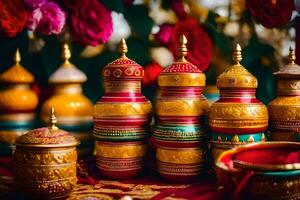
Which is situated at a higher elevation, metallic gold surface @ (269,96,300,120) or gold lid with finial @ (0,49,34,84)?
gold lid with finial @ (0,49,34,84)

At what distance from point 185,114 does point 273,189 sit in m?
0.28

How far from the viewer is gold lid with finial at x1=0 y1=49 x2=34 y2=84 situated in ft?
3.67

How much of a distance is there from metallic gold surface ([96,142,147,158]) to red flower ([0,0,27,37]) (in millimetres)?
368

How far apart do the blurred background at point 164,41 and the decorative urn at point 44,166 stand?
417mm

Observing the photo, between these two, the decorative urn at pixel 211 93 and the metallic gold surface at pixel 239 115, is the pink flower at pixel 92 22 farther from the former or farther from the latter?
the metallic gold surface at pixel 239 115

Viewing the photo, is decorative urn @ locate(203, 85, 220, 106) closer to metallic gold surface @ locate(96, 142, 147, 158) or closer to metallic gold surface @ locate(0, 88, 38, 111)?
metallic gold surface @ locate(96, 142, 147, 158)

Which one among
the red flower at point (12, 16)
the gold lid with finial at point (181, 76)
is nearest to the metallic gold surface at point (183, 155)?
the gold lid with finial at point (181, 76)

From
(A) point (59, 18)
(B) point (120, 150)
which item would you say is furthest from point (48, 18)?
(B) point (120, 150)

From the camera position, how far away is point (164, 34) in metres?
1.21

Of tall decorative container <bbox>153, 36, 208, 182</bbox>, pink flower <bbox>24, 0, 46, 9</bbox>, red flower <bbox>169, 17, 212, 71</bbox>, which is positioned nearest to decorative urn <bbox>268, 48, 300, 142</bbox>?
tall decorative container <bbox>153, 36, 208, 182</bbox>

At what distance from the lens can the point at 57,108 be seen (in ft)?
3.58

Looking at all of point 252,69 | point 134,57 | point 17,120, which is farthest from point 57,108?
point 252,69

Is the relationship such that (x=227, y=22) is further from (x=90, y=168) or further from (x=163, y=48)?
(x=90, y=168)

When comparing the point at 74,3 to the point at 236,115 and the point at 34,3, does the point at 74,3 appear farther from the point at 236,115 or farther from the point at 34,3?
the point at 236,115
